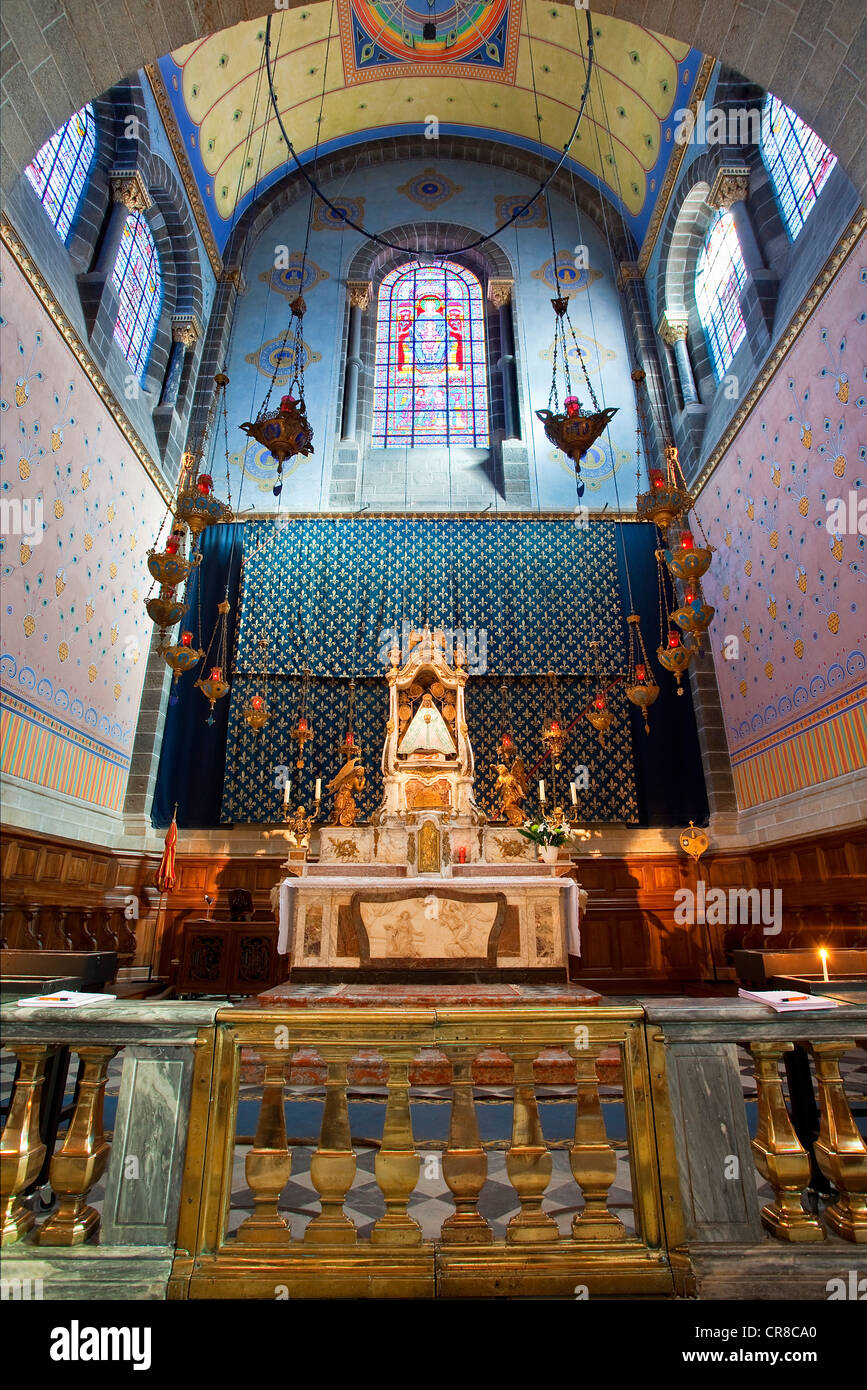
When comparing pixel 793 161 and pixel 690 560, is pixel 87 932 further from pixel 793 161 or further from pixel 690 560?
pixel 793 161

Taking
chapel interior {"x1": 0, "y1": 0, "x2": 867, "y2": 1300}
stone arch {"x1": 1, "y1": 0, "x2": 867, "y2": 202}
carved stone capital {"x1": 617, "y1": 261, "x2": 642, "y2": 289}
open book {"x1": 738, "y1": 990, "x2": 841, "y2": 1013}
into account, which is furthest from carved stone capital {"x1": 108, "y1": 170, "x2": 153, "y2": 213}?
open book {"x1": 738, "y1": 990, "x2": 841, "y2": 1013}

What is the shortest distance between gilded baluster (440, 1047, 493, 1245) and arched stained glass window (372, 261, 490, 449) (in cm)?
1228

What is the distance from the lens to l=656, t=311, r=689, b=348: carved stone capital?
1204cm

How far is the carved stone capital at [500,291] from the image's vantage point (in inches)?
535

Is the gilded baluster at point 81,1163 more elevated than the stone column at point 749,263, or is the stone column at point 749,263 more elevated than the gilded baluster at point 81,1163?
the stone column at point 749,263

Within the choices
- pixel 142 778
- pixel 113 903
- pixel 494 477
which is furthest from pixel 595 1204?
pixel 494 477

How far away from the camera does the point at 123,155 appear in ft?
32.8

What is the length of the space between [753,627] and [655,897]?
384 centimetres

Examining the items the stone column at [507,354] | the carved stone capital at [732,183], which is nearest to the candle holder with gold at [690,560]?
the stone column at [507,354]

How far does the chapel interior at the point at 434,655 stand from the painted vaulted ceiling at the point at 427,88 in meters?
0.09

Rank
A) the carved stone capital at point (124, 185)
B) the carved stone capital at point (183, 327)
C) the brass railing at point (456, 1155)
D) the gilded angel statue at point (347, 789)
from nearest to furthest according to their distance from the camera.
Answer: the brass railing at point (456, 1155)
the gilded angel statue at point (347, 789)
the carved stone capital at point (124, 185)
the carved stone capital at point (183, 327)

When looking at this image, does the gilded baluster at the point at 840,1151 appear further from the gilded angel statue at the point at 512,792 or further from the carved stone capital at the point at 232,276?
the carved stone capital at the point at 232,276
